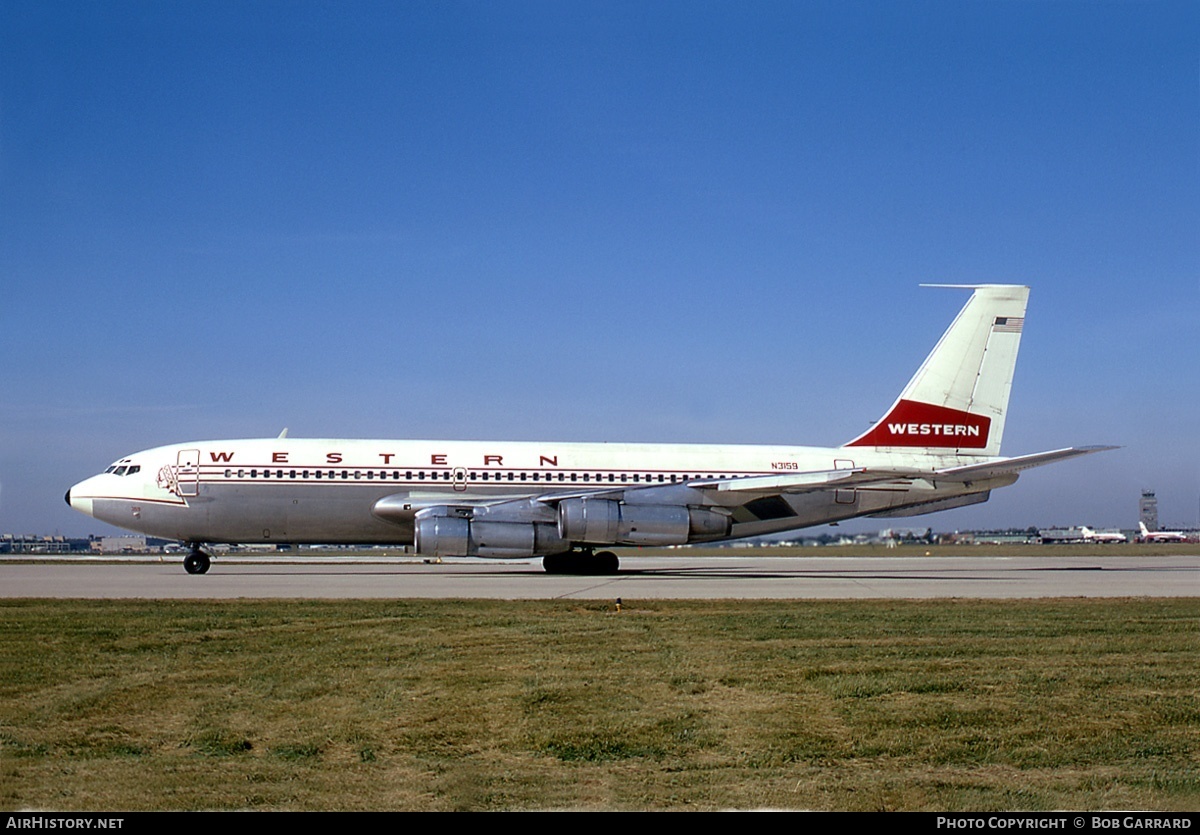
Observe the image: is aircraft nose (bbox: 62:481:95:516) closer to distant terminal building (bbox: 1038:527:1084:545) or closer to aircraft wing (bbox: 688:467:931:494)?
aircraft wing (bbox: 688:467:931:494)

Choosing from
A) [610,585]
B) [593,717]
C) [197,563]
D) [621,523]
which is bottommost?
[610,585]

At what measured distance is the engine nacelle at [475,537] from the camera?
27672 millimetres

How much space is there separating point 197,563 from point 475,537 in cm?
772

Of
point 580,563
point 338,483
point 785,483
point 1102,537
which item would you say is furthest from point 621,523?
point 1102,537

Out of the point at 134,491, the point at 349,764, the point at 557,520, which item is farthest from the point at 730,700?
the point at 134,491

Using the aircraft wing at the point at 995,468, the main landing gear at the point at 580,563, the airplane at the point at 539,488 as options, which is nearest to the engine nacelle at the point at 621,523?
the airplane at the point at 539,488

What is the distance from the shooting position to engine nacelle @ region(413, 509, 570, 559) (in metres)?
27.7

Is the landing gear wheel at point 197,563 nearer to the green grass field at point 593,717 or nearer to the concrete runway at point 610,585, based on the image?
the concrete runway at point 610,585

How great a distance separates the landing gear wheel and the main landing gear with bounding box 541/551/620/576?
9.25 meters

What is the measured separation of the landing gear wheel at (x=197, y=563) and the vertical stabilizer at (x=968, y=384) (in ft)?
68.0

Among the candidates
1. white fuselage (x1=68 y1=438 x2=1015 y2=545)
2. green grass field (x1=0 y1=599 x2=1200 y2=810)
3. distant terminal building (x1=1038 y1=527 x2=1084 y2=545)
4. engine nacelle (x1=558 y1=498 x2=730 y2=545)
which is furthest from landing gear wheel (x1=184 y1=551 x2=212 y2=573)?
distant terminal building (x1=1038 y1=527 x2=1084 y2=545)

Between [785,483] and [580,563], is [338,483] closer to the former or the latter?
[580,563]

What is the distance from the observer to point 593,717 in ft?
27.5
